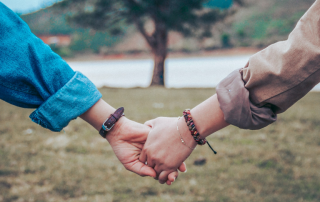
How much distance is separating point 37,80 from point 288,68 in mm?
1105

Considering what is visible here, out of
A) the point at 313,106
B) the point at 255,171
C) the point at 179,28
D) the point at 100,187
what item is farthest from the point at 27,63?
the point at 179,28

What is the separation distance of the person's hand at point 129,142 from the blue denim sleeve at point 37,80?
25 centimetres

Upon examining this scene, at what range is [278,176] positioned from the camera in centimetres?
203

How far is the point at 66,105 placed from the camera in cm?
126

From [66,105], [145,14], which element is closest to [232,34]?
[145,14]

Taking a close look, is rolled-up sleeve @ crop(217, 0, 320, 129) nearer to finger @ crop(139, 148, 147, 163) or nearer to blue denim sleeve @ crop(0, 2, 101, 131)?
finger @ crop(139, 148, 147, 163)

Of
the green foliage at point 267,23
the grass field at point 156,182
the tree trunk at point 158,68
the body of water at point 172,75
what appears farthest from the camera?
the green foliage at point 267,23

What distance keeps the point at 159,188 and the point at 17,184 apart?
1.04 meters

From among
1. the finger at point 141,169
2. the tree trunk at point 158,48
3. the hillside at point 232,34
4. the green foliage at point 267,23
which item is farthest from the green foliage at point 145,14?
the green foliage at point 267,23

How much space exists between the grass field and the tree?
6.35m

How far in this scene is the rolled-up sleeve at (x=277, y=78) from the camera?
1038mm

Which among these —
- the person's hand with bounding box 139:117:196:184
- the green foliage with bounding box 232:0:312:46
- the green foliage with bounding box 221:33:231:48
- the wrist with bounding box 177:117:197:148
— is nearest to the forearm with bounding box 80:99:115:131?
the person's hand with bounding box 139:117:196:184

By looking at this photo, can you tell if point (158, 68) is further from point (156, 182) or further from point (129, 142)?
point (129, 142)

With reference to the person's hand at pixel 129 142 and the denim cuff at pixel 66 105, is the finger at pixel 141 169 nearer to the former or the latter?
the person's hand at pixel 129 142
